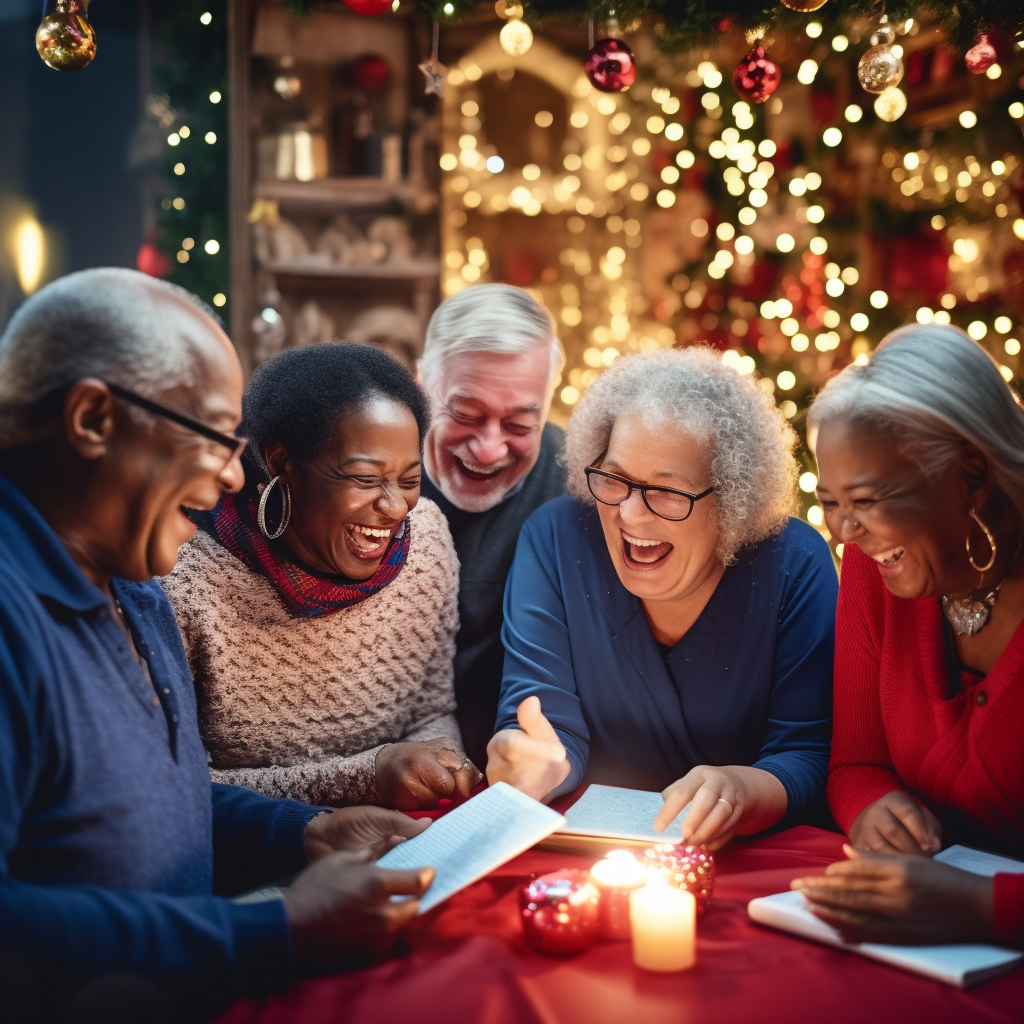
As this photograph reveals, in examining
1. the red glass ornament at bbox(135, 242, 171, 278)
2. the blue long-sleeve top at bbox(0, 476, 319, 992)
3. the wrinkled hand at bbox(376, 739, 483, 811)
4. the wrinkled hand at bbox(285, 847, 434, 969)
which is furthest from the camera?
the red glass ornament at bbox(135, 242, 171, 278)

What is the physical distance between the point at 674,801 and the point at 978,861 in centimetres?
45

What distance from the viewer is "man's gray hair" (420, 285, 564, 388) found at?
2.50 meters

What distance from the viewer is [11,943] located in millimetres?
1018

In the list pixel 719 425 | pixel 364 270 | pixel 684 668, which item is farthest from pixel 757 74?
pixel 364 270

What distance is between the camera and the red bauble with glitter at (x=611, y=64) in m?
2.15

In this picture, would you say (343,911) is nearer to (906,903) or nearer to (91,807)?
(91,807)

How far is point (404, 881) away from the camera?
1.27m

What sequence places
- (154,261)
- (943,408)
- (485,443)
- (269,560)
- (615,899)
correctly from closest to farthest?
1. (615,899)
2. (943,408)
3. (269,560)
4. (485,443)
5. (154,261)

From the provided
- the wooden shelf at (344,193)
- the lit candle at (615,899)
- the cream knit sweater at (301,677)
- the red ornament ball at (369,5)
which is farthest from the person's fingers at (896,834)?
the wooden shelf at (344,193)

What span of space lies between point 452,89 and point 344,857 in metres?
4.73

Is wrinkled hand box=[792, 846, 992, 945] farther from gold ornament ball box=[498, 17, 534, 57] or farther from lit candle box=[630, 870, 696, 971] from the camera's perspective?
gold ornament ball box=[498, 17, 534, 57]

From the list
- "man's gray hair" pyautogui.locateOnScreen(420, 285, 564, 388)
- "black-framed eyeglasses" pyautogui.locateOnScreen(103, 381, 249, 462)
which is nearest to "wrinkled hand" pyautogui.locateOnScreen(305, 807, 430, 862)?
"black-framed eyeglasses" pyautogui.locateOnScreen(103, 381, 249, 462)

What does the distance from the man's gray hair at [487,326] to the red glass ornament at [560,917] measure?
1501 mm

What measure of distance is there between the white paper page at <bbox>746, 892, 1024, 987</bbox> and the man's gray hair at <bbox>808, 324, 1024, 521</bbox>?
687mm
